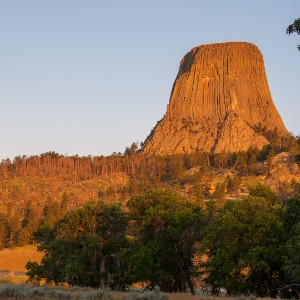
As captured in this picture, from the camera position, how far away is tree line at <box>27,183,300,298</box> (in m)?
41.2

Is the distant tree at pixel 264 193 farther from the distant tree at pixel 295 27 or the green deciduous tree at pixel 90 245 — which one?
the distant tree at pixel 295 27

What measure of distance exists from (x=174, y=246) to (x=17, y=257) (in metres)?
68.5

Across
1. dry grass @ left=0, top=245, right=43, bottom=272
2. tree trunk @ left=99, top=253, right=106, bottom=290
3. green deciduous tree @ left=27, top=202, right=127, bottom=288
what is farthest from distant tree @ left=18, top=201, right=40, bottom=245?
tree trunk @ left=99, top=253, right=106, bottom=290

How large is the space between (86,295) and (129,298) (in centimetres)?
241

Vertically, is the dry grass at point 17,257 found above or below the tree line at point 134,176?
below

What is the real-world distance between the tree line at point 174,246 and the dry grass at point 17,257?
46.6m

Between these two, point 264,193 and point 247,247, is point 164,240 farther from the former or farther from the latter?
point 264,193

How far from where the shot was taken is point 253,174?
176 m

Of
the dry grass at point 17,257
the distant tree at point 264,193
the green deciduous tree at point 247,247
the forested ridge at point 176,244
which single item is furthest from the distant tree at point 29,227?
the green deciduous tree at point 247,247

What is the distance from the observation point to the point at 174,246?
156ft

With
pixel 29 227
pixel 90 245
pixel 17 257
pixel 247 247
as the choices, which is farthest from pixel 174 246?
pixel 29 227

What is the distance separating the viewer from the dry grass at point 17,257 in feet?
326

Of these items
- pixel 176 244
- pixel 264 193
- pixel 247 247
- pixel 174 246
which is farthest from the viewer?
pixel 264 193

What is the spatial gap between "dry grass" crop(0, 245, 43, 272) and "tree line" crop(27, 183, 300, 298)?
1834 inches
